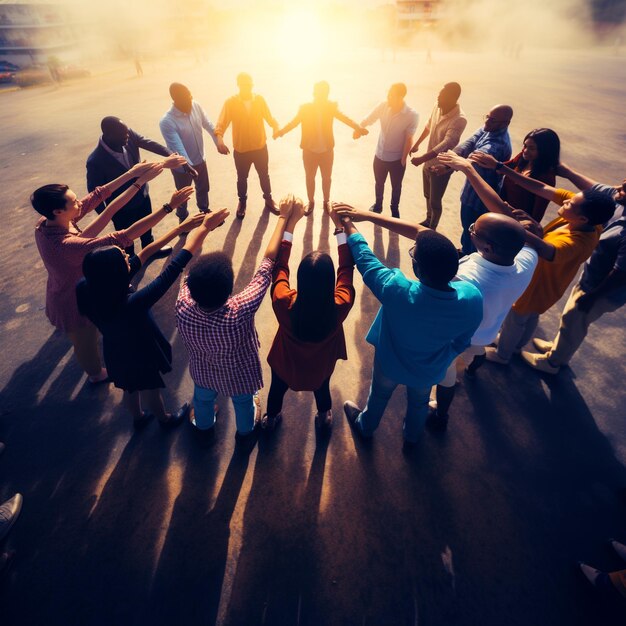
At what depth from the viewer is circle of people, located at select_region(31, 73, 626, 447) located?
6.80 ft

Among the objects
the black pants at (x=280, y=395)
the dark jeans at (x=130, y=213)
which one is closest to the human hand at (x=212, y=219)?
the black pants at (x=280, y=395)

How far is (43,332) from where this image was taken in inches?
160

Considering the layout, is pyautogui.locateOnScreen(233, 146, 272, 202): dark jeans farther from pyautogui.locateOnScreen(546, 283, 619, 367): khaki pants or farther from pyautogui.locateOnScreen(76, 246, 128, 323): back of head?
pyautogui.locateOnScreen(546, 283, 619, 367): khaki pants

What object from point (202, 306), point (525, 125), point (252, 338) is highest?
point (202, 306)

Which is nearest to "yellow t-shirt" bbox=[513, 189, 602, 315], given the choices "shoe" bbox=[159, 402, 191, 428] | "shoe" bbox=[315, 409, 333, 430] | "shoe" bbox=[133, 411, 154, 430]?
"shoe" bbox=[315, 409, 333, 430]

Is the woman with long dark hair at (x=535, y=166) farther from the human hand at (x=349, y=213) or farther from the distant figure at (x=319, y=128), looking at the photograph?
the distant figure at (x=319, y=128)

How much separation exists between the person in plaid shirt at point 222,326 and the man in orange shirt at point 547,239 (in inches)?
73.2

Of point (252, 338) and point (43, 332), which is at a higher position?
point (252, 338)

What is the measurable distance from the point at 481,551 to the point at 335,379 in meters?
1.82

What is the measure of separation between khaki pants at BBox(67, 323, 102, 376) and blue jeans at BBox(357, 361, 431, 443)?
103 inches

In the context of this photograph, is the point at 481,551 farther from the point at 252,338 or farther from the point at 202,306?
the point at 202,306

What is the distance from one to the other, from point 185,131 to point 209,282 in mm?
4293

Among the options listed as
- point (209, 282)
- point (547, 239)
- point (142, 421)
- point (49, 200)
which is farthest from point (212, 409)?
point (547, 239)

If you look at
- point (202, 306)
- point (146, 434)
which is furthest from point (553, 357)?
point (146, 434)
